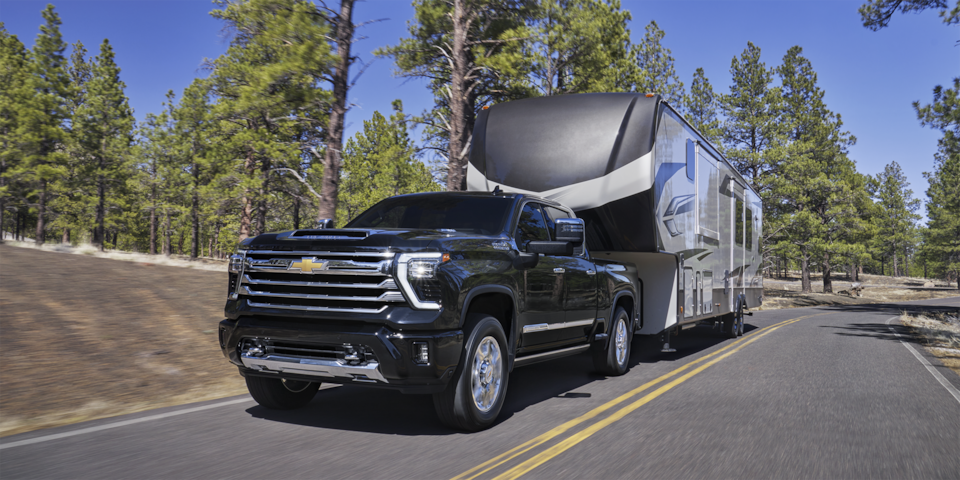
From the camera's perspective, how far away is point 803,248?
42.3 meters

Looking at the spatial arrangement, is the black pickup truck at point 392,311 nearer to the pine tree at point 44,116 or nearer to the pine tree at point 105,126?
the pine tree at point 44,116

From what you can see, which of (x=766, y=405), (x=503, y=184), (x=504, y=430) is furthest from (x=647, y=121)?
(x=504, y=430)

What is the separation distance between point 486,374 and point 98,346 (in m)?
5.19

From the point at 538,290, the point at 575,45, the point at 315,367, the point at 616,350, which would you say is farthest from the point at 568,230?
the point at 575,45

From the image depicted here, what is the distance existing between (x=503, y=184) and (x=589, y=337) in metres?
2.64

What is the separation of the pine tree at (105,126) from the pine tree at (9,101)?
4107 mm

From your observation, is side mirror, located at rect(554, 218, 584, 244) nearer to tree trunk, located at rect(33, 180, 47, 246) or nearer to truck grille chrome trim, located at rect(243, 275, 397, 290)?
truck grille chrome trim, located at rect(243, 275, 397, 290)

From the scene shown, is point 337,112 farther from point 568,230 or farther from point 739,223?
point 739,223

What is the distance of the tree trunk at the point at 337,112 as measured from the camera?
1248 centimetres

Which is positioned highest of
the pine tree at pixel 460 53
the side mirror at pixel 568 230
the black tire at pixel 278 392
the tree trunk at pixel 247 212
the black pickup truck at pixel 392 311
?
the pine tree at pixel 460 53

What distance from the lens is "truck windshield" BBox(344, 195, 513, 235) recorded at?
6.32 meters

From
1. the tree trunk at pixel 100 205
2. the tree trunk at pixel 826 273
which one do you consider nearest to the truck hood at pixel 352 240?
the tree trunk at pixel 100 205

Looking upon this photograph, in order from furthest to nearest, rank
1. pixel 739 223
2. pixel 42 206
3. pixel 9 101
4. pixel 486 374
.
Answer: pixel 42 206, pixel 9 101, pixel 739 223, pixel 486 374

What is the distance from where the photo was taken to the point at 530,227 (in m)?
6.73
